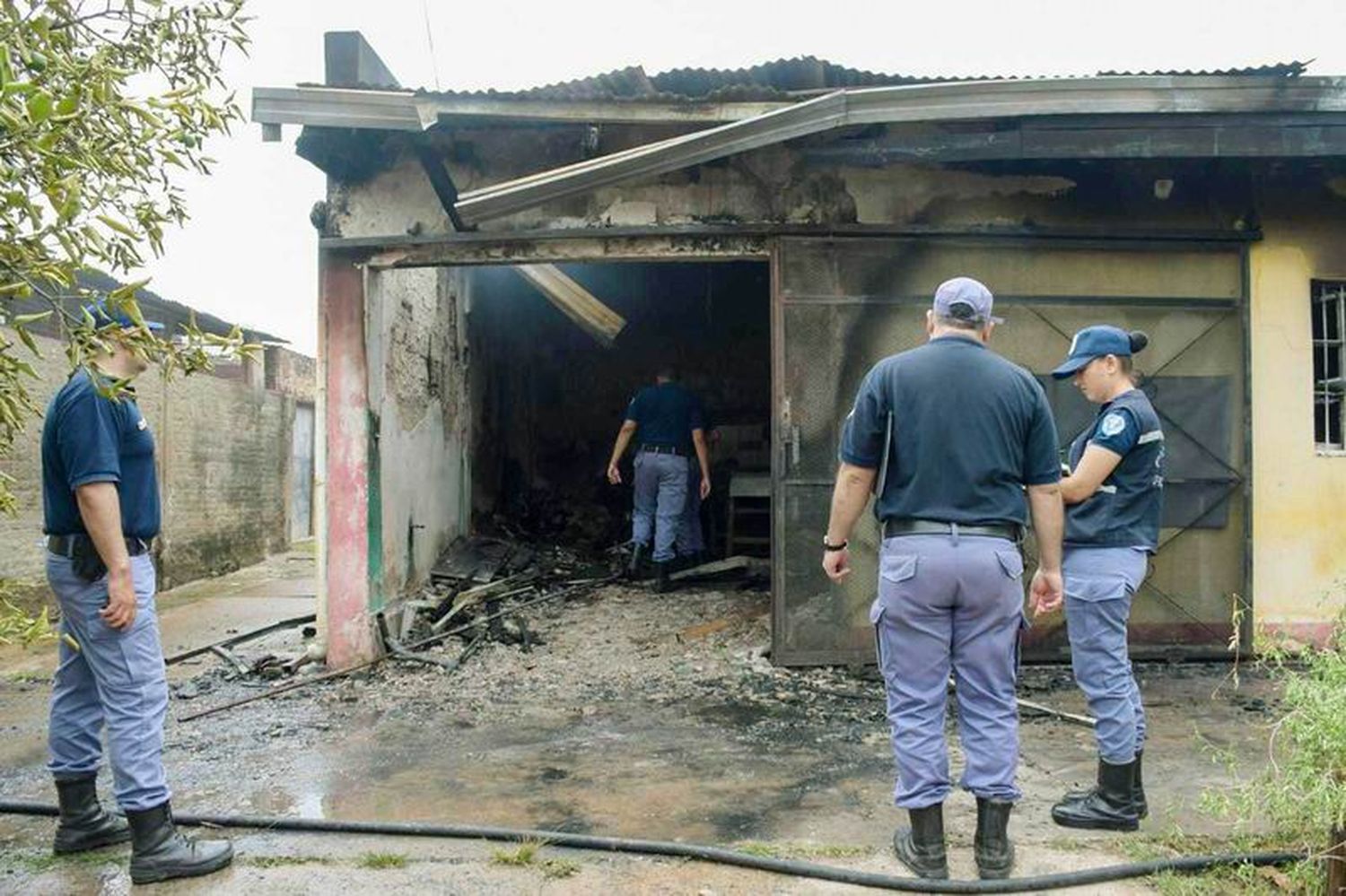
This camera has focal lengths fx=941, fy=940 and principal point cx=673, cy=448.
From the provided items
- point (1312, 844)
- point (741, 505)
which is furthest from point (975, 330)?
point (741, 505)

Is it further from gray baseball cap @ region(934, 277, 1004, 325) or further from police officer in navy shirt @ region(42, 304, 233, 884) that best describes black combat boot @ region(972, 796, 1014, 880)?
police officer in navy shirt @ region(42, 304, 233, 884)

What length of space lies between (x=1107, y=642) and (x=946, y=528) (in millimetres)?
939

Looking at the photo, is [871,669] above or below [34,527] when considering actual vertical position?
below

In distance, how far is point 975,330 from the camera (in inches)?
130

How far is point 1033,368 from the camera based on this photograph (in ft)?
19.4

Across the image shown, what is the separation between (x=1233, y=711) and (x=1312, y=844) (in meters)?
2.45

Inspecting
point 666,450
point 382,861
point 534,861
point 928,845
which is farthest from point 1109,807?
point 666,450

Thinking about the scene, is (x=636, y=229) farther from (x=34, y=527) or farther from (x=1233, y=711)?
(x=34, y=527)

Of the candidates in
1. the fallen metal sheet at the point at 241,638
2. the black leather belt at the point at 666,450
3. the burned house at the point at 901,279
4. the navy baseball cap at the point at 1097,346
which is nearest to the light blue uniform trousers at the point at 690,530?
the black leather belt at the point at 666,450

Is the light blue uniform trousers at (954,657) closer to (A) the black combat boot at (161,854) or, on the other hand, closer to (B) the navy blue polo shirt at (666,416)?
(A) the black combat boot at (161,854)

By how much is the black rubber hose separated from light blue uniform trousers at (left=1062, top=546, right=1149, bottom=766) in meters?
0.49

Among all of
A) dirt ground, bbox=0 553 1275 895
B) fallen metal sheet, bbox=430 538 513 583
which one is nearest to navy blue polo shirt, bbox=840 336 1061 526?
dirt ground, bbox=0 553 1275 895

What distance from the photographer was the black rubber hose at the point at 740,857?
296 centimetres

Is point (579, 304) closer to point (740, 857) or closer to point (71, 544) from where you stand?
point (71, 544)
